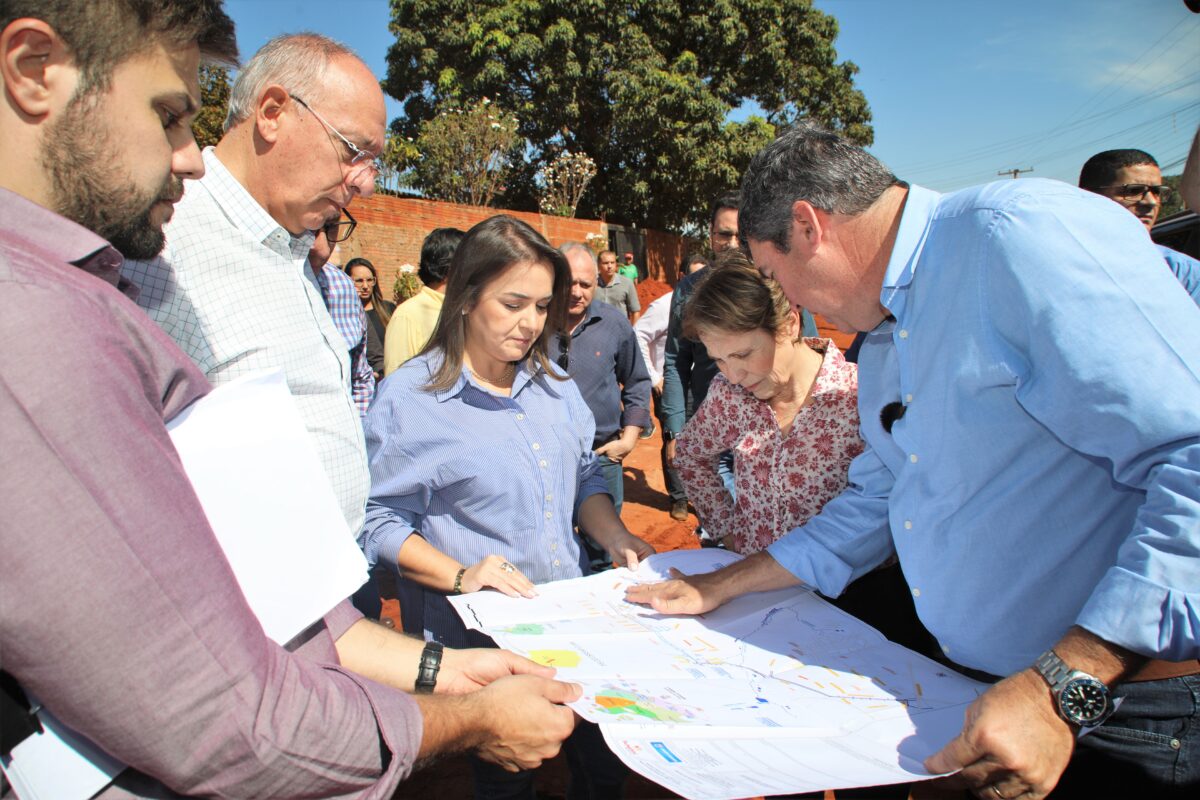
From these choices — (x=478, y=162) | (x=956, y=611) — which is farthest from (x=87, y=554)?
(x=478, y=162)

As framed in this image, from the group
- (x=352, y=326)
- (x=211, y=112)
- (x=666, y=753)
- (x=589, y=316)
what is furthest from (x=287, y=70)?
(x=211, y=112)

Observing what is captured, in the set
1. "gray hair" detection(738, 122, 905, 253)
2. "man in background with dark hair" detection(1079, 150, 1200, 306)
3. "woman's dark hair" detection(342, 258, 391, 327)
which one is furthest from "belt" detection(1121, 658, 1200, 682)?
"woman's dark hair" detection(342, 258, 391, 327)

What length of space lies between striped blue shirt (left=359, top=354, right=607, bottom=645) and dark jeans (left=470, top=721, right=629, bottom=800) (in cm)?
42

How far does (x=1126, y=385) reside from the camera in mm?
1135

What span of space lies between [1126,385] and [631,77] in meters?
22.6

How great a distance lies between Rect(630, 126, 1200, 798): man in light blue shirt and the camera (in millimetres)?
1123

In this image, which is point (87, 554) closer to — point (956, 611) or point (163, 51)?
point (163, 51)

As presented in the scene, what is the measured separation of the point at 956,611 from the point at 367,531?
1.60m

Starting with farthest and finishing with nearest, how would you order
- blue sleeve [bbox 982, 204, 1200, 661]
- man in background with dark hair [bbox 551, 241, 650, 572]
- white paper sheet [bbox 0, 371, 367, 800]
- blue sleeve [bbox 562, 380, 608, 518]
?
man in background with dark hair [bbox 551, 241, 650, 572], blue sleeve [bbox 562, 380, 608, 518], blue sleeve [bbox 982, 204, 1200, 661], white paper sheet [bbox 0, 371, 367, 800]

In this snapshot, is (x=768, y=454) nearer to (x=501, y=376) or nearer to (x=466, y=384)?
(x=501, y=376)

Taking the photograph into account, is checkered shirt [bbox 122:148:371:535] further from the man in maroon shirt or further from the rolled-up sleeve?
the rolled-up sleeve

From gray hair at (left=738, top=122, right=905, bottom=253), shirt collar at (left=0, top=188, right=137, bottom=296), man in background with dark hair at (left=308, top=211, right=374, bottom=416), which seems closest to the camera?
shirt collar at (left=0, top=188, right=137, bottom=296)

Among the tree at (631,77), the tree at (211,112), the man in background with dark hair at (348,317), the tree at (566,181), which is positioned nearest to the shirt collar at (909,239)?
the man in background with dark hair at (348,317)

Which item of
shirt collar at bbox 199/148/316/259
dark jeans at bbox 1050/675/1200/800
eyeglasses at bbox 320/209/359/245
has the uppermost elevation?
eyeglasses at bbox 320/209/359/245
